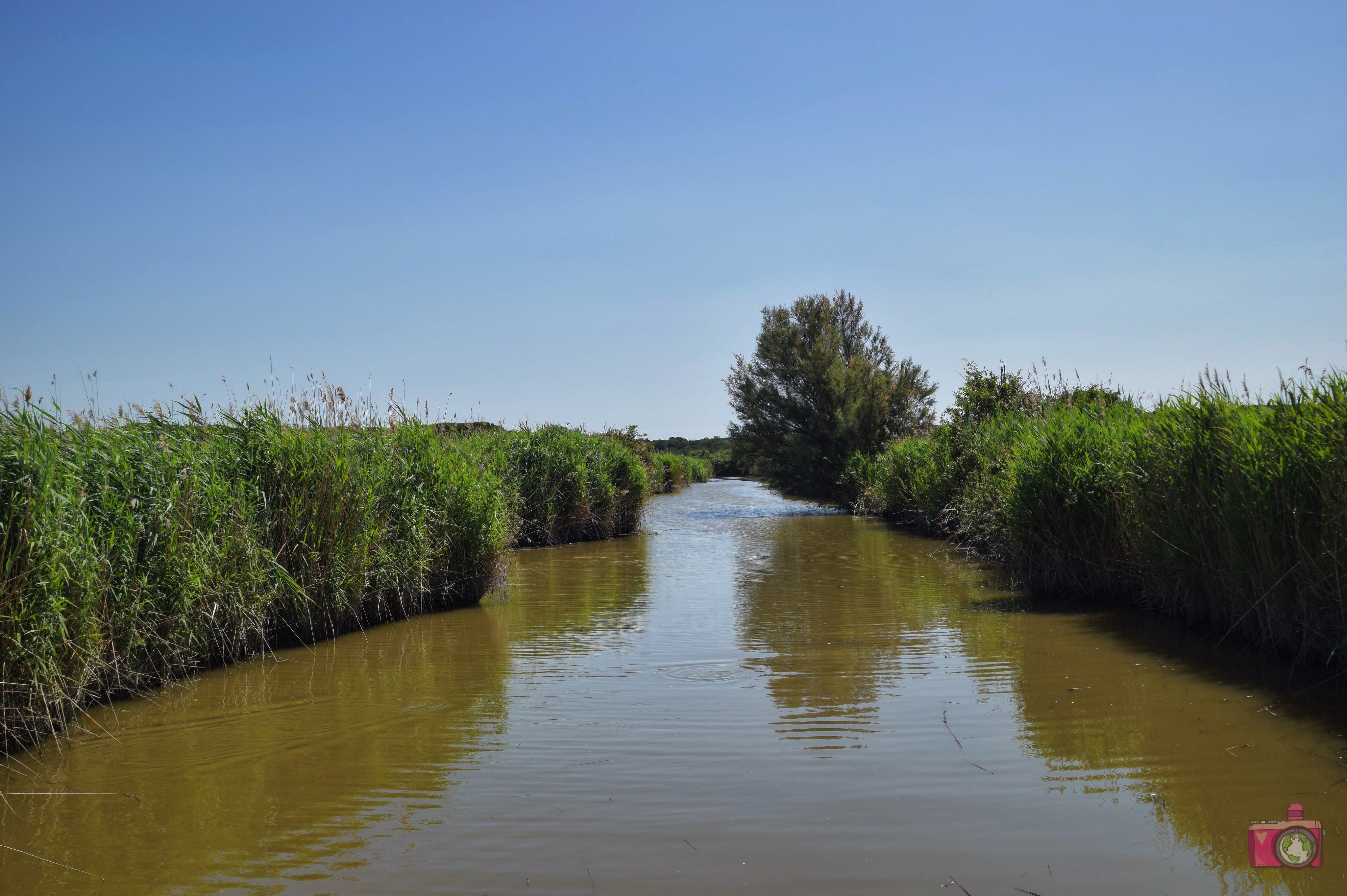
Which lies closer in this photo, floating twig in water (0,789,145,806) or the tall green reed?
floating twig in water (0,789,145,806)

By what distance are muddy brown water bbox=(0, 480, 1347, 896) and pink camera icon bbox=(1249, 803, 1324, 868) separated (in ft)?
0.15

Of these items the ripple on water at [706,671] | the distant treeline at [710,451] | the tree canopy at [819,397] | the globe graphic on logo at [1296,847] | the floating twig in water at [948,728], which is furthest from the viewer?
the distant treeline at [710,451]

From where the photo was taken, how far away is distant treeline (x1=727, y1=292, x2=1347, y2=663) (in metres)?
5.27

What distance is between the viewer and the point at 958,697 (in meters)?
5.38

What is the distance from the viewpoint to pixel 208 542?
237 inches

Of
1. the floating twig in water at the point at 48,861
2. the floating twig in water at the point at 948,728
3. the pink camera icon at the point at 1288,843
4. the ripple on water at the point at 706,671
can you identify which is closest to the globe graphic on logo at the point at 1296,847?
the pink camera icon at the point at 1288,843

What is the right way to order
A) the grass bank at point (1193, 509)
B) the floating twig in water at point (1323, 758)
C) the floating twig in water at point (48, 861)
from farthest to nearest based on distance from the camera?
the grass bank at point (1193, 509) < the floating twig in water at point (1323, 758) < the floating twig in water at point (48, 861)

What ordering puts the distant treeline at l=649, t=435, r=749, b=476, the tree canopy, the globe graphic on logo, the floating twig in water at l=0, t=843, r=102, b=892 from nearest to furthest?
the globe graphic on logo → the floating twig in water at l=0, t=843, r=102, b=892 → the tree canopy → the distant treeline at l=649, t=435, r=749, b=476

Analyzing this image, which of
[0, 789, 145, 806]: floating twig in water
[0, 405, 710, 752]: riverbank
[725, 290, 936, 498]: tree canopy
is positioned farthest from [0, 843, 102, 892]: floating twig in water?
[725, 290, 936, 498]: tree canopy

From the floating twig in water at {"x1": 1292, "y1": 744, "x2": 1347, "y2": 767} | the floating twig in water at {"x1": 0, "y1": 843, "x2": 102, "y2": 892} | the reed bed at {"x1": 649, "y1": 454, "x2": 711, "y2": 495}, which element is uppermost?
the reed bed at {"x1": 649, "y1": 454, "x2": 711, "y2": 495}

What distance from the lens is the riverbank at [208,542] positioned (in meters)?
4.57

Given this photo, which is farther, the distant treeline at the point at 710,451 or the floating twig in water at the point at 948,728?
the distant treeline at the point at 710,451

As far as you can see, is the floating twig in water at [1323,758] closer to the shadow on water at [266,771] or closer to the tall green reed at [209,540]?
the shadow on water at [266,771]

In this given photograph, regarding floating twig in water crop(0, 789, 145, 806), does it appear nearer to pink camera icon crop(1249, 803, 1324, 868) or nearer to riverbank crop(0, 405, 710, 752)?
riverbank crop(0, 405, 710, 752)
